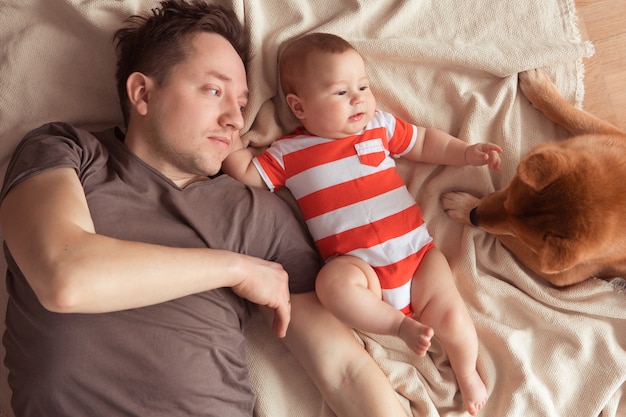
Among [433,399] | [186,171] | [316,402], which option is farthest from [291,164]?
[433,399]

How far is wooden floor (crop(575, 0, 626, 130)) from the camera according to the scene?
2.10 metres

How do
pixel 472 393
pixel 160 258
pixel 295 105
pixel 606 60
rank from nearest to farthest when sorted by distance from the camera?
pixel 160 258 < pixel 472 393 < pixel 295 105 < pixel 606 60

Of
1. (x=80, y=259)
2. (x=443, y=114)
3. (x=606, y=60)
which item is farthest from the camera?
(x=606, y=60)

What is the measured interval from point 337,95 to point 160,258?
791mm

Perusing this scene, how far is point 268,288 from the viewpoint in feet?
5.24

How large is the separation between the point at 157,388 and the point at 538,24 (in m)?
1.79

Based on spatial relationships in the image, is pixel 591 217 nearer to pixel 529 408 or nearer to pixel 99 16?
pixel 529 408

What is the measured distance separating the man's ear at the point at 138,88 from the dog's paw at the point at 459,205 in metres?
1.07

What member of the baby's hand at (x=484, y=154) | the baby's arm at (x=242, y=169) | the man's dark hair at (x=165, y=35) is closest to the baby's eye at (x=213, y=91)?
the man's dark hair at (x=165, y=35)

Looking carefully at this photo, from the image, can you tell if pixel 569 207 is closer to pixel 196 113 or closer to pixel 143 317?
pixel 196 113

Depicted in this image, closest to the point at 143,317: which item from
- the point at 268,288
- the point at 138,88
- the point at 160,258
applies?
the point at 160,258

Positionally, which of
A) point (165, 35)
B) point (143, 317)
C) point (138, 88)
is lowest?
point (143, 317)

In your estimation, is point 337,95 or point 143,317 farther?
point 337,95

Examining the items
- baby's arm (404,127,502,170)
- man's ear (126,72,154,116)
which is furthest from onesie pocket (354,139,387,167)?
man's ear (126,72,154,116)
